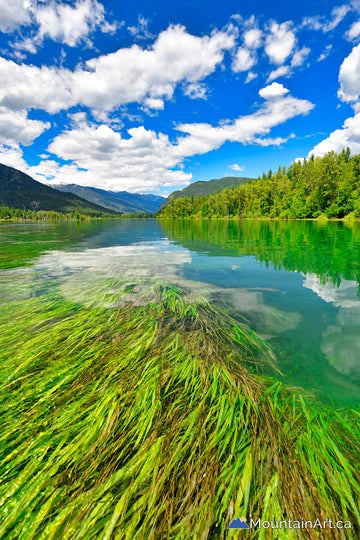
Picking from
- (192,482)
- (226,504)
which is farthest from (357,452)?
(192,482)

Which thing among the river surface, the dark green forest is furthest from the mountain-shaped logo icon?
the dark green forest

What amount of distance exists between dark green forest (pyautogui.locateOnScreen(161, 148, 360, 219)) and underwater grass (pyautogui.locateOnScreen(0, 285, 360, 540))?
264 feet

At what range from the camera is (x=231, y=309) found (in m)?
7.02

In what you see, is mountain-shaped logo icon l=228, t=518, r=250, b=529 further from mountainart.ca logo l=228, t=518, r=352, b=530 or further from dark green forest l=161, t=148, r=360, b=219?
dark green forest l=161, t=148, r=360, b=219

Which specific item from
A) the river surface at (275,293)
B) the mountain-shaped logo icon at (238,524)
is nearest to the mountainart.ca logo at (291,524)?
the mountain-shaped logo icon at (238,524)

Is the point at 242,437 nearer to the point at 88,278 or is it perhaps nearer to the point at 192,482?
the point at 192,482

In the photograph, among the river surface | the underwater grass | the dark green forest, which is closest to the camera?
the underwater grass

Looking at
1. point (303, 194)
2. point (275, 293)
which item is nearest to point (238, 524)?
point (275, 293)

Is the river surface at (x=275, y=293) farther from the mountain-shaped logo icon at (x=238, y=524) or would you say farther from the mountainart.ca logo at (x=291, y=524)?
the mountain-shaped logo icon at (x=238, y=524)

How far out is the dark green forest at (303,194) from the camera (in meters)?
73.2

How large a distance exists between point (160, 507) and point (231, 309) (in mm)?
5536

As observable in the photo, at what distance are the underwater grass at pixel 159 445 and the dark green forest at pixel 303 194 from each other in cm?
8038

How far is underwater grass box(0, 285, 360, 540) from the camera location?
1.84m

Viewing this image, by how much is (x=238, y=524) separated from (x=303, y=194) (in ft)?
360
